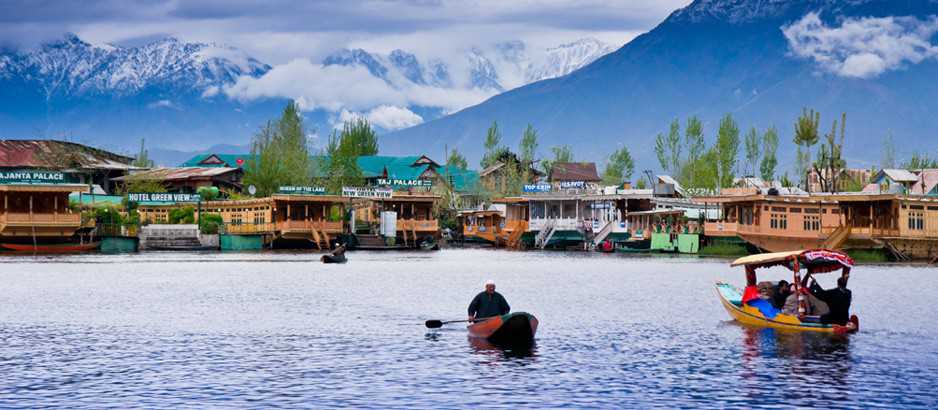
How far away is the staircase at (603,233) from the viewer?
10769cm

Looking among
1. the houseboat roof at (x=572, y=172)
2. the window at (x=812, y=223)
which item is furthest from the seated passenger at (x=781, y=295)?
the houseboat roof at (x=572, y=172)

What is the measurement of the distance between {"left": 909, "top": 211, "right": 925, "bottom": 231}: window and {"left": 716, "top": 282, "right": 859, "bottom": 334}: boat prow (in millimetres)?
41366

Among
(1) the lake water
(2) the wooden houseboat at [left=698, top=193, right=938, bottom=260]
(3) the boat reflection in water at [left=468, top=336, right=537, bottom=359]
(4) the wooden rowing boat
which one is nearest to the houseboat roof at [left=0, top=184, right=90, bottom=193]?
(4) the wooden rowing boat

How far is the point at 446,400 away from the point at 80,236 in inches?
2934

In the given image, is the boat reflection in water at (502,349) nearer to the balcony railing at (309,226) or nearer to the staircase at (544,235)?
the balcony railing at (309,226)

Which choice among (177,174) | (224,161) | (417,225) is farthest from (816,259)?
(224,161)

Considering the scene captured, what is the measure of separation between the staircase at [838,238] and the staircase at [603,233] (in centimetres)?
2752

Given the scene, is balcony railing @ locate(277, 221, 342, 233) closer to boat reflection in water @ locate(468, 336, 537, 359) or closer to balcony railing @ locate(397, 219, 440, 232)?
balcony railing @ locate(397, 219, 440, 232)

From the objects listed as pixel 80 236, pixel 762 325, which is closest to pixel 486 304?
pixel 762 325

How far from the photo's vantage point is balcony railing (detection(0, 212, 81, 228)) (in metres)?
89.1

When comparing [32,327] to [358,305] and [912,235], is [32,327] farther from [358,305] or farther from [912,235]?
[912,235]

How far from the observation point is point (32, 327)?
40.9 metres

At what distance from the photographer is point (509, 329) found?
1400 inches

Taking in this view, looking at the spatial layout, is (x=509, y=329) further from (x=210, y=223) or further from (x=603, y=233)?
(x=603, y=233)
